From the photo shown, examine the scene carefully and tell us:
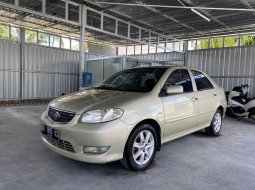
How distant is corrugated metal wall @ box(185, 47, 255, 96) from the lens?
10360 millimetres

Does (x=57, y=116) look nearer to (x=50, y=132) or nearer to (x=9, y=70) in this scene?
(x=50, y=132)

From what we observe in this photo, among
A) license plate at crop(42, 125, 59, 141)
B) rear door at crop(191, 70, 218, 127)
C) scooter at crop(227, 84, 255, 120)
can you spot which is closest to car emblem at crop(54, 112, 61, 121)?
license plate at crop(42, 125, 59, 141)

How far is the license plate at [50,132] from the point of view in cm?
285

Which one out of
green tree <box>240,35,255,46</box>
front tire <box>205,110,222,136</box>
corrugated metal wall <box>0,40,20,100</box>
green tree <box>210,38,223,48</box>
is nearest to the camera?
front tire <box>205,110,222,136</box>

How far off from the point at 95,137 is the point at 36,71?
971 centimetres

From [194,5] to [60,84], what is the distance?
809 centimetres

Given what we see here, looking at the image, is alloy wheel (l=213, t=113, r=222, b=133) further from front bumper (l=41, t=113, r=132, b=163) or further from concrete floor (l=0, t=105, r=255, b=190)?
front bumper (l=41, t=113, r=132, b=163)

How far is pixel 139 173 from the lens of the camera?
9.66ft

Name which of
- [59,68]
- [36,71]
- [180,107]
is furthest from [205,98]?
[59,68]

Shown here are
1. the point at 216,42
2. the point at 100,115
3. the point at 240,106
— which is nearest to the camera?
the point at 100,115

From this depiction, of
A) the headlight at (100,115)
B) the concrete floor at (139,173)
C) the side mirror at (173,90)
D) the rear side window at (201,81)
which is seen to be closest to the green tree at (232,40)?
the rear side window at (201,81)

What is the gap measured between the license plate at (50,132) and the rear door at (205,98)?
2607 mm

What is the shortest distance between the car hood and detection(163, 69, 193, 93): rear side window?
Answer: 734mm

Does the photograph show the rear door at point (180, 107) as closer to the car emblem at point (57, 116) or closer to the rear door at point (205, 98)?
the rear door at point (205, 98)
